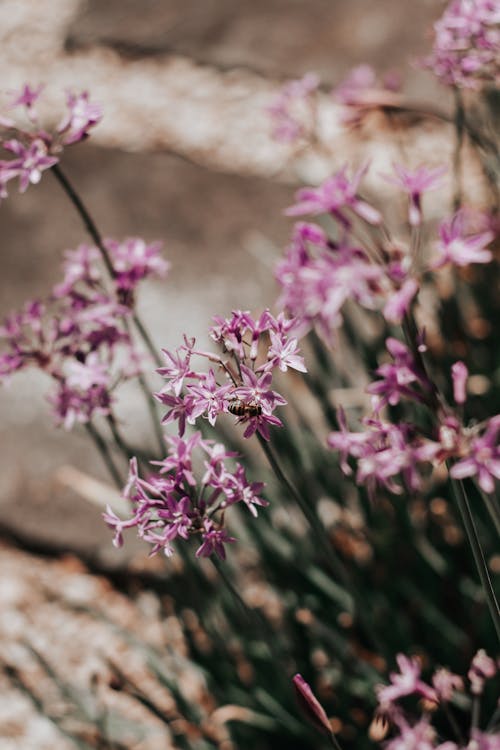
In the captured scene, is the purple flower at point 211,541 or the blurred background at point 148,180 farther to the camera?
the blurred background at point 148,180

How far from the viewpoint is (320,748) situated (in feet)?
3.68

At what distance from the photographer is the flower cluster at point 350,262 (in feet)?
1.90

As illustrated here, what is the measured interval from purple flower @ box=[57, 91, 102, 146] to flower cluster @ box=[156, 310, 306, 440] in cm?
29

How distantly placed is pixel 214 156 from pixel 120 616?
1649mm

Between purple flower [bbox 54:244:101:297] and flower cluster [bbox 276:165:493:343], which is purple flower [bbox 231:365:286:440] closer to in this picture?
flower cluster [bbox 276:165:493:343]

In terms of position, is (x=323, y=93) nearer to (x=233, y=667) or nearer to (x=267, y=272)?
(x=267, y=272)

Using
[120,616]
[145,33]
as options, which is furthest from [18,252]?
[145,33]

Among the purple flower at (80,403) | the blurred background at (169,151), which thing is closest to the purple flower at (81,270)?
the purple flower at (80,403)

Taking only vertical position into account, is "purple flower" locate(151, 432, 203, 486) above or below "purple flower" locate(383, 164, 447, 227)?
below

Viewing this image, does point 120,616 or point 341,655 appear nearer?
point 341,655

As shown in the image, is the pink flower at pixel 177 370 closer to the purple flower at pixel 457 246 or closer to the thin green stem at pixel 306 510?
the thin green stem at pixel 306 510

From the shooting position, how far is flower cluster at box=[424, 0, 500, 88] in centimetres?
96

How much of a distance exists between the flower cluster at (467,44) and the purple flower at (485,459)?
1.70 feet

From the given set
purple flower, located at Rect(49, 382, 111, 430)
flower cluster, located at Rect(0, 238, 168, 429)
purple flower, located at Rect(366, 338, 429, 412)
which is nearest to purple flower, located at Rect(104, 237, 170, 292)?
flower cluster, located at Rect(0, 238, 168, 429)
